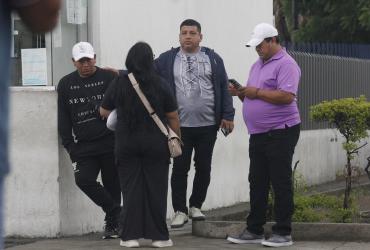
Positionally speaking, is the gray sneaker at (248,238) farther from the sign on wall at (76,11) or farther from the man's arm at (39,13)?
the man's arm at (39,13)

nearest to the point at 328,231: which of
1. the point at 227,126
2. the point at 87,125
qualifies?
the point at 227,126

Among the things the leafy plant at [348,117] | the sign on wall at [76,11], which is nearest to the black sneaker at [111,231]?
the sign on wall at [76,11]

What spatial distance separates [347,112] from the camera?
27.0 feet

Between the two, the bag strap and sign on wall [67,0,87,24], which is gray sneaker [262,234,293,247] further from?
sign on wall [67,0,87,24]

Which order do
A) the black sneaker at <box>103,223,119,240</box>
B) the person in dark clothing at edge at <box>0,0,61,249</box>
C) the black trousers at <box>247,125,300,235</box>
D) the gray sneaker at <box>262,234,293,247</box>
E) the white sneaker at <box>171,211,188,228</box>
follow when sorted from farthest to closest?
the white sneaker at <box>171,211,188,228</box>
the black sneaker at <box>103,223,119,240</box>
the gray sneaker at <box>262,234,293,247</box>
the black trousers at <box>247,125,300,235</box>
the person in dark clothing at edge at <box>0,0,61,249</box>

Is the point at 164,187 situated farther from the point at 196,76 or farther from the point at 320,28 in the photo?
the point at 320,28

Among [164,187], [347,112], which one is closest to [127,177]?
[164,187]

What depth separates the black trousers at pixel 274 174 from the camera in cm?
722

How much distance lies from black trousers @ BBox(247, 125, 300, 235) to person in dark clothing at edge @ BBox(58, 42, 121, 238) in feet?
4.07

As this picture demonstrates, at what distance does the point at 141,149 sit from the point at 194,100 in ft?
3.37

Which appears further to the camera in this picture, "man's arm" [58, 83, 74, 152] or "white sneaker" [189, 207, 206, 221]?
"white sneaker" [189, 207, 206, 221]

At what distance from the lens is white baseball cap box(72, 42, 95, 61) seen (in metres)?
7.61

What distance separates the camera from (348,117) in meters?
8.27

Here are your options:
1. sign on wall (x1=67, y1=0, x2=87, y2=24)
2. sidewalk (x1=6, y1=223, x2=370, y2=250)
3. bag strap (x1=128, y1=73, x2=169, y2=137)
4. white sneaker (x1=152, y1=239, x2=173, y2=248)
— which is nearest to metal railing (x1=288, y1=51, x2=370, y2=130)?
sign on wall (x1=67, y1=0, x2=87, y2=24)
